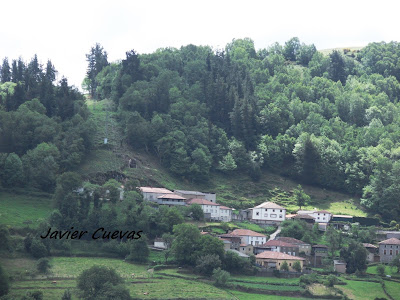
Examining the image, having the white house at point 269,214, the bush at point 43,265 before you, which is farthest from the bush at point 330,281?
the bush at point 43,265

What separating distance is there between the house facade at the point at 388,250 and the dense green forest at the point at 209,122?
1709 cm

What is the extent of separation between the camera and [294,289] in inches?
3410

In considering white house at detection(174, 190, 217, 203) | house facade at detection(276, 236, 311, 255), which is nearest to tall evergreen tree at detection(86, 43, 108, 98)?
white house at detection(174, 190, 217, 203)

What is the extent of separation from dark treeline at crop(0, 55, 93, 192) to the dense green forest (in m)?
0.15

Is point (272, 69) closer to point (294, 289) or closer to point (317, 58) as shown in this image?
point (317, 58)

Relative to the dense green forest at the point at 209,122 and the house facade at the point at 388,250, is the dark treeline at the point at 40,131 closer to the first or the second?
the dense green forest at the point at 209,122

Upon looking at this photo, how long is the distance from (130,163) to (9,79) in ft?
133

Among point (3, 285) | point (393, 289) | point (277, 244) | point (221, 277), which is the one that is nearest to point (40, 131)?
point (277, 244)

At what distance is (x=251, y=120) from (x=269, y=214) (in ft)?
92.8

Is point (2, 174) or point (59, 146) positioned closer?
point (2, 174)

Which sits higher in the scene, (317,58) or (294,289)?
(317,58)

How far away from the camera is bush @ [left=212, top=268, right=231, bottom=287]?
8556cm

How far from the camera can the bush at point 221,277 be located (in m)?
85.6

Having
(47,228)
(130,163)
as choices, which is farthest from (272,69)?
(47,228)
